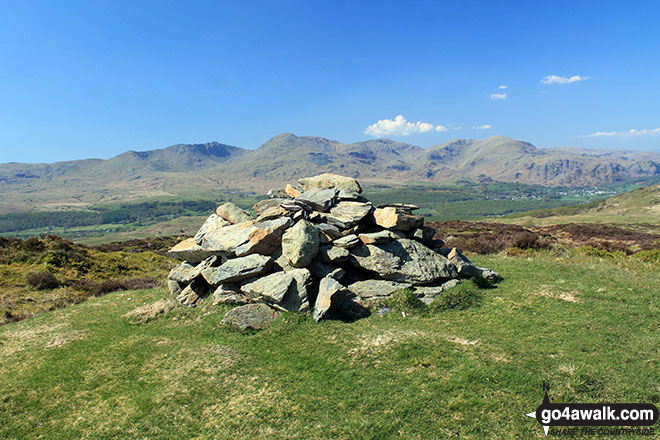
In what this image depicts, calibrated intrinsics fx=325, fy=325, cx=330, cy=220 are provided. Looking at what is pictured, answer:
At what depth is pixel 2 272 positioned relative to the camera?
83.1 feet

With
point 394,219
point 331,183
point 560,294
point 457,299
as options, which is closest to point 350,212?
point 394,219

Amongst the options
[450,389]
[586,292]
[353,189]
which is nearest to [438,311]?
[450,389]

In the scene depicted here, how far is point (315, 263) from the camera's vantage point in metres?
17.2

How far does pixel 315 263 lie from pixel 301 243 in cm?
A: 179

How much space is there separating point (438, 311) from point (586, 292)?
7.43 m

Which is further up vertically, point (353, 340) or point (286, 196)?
point (286, 196)

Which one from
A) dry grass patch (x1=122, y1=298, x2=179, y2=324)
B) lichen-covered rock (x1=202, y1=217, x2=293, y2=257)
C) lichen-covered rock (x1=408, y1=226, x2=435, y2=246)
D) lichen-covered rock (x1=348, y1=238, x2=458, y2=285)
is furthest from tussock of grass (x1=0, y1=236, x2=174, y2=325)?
lichen-covered rock (x1=408, y1=226, x2=435, y2=246)

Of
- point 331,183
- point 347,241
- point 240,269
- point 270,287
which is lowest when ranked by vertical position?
point 270,287

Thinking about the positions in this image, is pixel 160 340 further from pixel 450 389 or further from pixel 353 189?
pixel 353 189

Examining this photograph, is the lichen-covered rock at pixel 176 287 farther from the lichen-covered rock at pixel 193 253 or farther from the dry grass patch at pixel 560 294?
the dry grass patch at pixel 560 294

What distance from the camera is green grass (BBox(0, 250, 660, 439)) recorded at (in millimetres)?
8750

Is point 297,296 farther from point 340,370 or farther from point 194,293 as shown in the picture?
point 194,293

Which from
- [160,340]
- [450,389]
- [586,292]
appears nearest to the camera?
[450,389]

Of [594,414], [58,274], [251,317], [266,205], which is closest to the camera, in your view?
[594,414]
